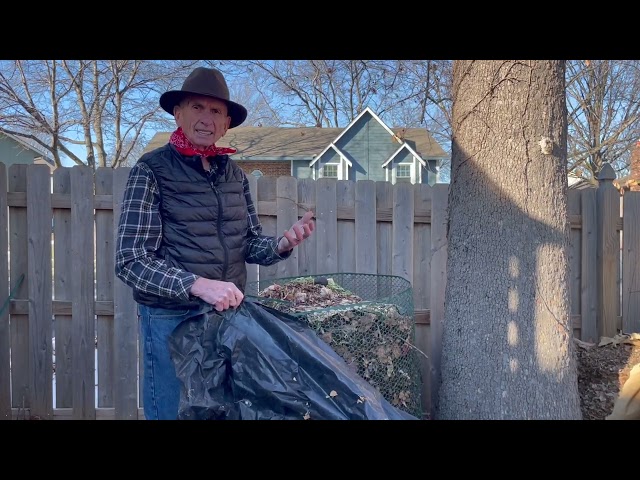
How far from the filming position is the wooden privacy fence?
408 centimetres

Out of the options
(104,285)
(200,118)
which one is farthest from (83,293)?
(200,118)

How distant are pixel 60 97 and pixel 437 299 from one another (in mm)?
11702

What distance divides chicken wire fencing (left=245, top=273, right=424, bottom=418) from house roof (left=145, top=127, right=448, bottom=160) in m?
17.4

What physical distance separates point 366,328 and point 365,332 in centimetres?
2

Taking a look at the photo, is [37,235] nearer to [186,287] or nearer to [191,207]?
[191,207]

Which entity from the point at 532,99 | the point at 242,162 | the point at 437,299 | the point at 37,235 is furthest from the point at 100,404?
the point at 242,162

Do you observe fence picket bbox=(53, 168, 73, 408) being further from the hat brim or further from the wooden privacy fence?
the hat brim

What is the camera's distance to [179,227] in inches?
95.0

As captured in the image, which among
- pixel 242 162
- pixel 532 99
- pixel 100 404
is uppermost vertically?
pixel 242 162

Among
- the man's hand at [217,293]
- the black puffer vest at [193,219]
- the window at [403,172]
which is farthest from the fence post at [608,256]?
the window at [403,172]

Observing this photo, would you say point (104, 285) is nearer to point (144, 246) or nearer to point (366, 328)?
point (144, 246)

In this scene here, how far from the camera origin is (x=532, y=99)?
2.88 meters

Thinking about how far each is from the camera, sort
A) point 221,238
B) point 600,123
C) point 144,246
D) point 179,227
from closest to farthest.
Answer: point 144,246, point 179,227, point 221,238, point 600,123

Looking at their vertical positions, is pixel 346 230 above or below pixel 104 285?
above
